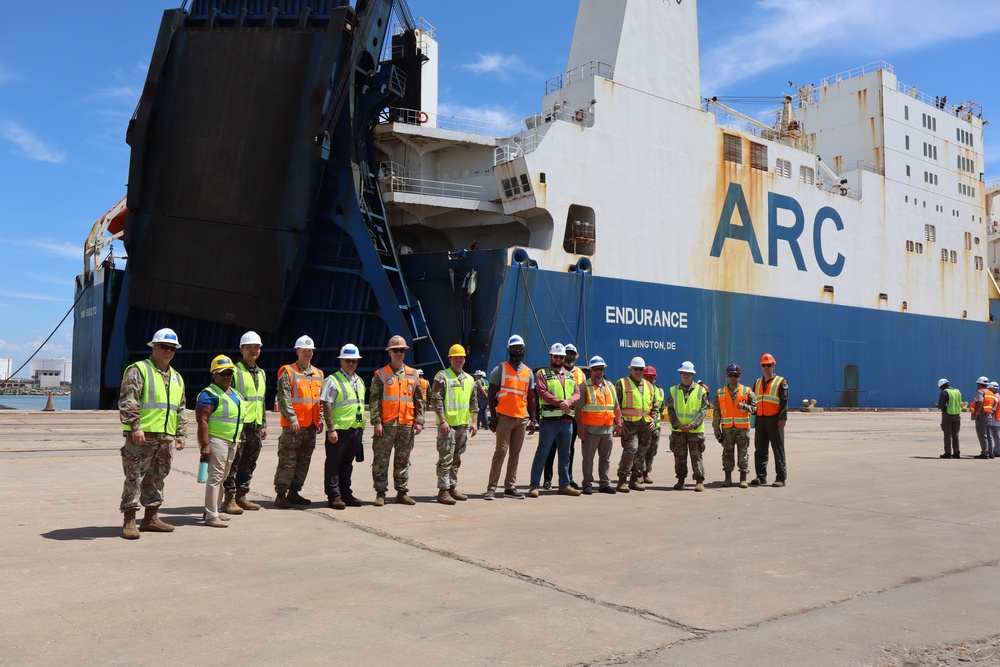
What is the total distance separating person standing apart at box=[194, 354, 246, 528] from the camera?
596 cm

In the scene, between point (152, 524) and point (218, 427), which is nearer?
point (152, 524)

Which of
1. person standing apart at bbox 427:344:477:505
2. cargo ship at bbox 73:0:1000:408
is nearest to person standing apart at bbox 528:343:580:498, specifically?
person standing apart at bbox 427:344:477:505

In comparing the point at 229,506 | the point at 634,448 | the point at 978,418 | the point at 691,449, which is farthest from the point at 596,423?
the point at 978,418

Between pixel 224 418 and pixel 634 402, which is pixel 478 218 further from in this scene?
pixel 224 418

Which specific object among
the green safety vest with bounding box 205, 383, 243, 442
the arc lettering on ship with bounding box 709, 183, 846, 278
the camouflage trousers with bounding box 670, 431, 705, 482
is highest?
the arc lettering on ship with bounding box 709, 183, 846, 278

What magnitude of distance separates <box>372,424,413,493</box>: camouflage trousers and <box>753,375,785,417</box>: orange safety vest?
4.41 meters

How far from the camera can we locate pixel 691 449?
352 inches

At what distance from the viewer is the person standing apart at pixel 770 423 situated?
30.3ft

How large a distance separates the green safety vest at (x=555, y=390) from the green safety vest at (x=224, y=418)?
306cm

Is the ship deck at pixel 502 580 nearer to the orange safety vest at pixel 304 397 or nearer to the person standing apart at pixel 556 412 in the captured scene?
the person standing apart at pixel 556 412

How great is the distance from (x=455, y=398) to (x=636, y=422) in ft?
7.33

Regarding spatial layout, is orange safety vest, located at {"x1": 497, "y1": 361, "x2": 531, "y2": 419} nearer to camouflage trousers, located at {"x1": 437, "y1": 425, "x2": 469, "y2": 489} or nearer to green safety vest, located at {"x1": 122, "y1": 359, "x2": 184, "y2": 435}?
camouflage trousers, located at {"x1": 437, "y1": 425, "x2": 469, "y2": 489}

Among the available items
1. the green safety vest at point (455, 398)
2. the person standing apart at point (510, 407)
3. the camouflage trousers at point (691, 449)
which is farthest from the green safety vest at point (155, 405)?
the camouflage trousers at point (691, 449)

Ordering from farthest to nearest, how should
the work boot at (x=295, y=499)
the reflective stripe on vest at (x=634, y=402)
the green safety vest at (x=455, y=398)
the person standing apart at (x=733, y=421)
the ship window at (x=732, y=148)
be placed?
the ship window at (x=732, y=148)
the person standing apart at (x=733, y=421)
the reflective stripe on vest at (x=634, y=402)
the green safety vest at (x=455, y=398)
the work boot at (x=295, y=499)
